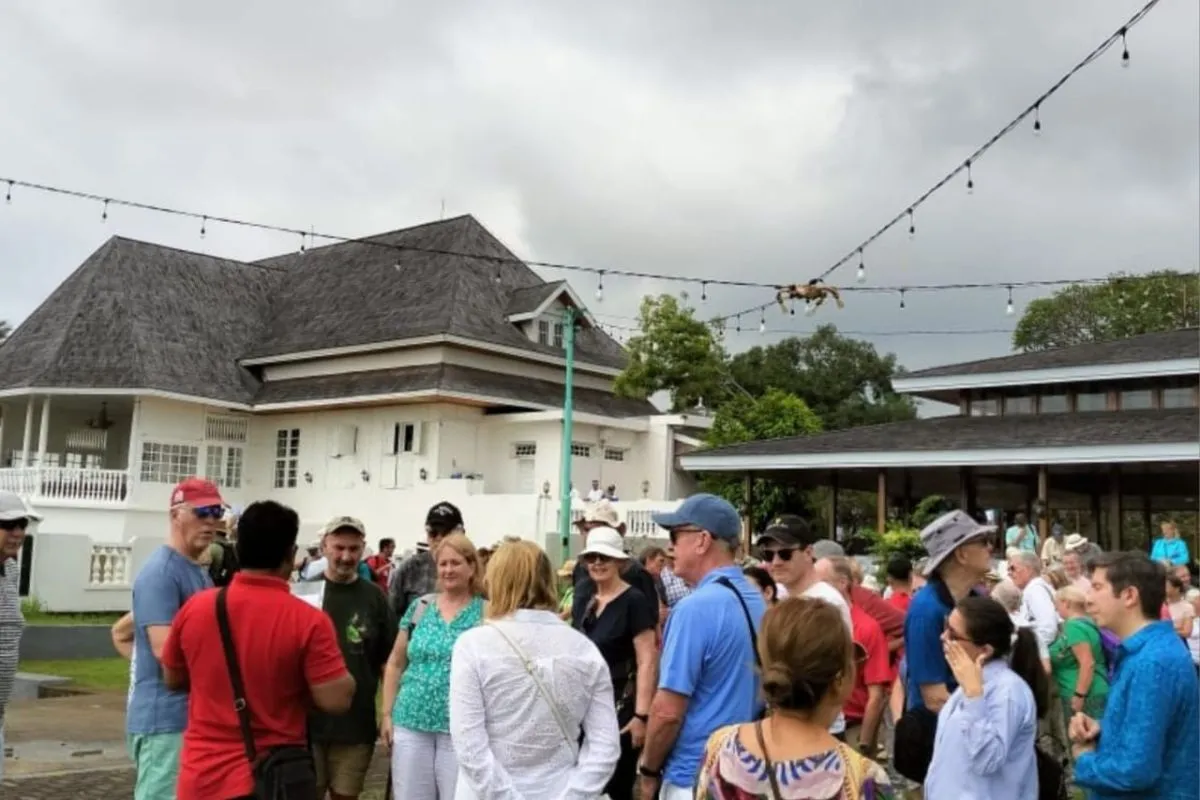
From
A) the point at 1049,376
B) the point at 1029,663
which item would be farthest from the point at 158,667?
the point at 1049,376

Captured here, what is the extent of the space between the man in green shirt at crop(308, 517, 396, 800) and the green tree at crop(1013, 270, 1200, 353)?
48.2m

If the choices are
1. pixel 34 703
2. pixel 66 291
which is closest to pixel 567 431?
pixel 34 703

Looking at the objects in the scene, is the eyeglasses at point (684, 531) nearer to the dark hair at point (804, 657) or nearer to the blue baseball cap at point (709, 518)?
the blue baseball cap at point (709, 518)

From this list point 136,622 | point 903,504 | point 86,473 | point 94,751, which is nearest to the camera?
point 136,622

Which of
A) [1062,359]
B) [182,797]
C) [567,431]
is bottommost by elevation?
[182,797]

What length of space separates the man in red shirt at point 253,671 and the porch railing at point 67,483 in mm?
29641

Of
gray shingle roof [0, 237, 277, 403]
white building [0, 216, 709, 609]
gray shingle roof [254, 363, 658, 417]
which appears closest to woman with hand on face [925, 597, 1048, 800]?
white building [0, 216, 709, 609]

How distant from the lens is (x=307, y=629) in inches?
161

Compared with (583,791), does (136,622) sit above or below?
above

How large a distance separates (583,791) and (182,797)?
138cm

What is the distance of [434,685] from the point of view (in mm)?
5504

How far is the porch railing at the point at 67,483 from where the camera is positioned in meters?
31.1

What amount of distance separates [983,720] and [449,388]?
2853 centimetres

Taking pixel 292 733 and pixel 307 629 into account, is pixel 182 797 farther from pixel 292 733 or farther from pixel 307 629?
pixel 307 629
